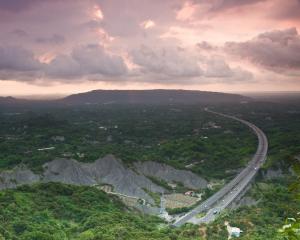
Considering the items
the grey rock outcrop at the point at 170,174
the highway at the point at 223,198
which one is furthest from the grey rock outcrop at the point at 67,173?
the highway at the point at 223,198

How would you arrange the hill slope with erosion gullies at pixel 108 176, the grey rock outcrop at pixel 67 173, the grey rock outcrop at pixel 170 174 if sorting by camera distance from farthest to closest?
1. the grey rock outcrop at pixel 170 174
2. the grey rock outcrop at pixel 67 173
3. the hill slope with erosion gullies at pixel 108 176

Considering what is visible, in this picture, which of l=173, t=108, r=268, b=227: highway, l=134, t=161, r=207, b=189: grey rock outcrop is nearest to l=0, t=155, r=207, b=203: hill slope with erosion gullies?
l=134, t=161, r=207, b=189: grey rock outcrop

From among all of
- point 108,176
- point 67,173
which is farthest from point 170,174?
point 67,173

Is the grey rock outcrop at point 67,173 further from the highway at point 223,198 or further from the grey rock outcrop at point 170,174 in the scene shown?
the highway at point 223,198

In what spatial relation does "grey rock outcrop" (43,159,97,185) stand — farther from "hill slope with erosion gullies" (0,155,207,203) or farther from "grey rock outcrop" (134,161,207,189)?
"grey rock outcrop" (134,161,207,189)

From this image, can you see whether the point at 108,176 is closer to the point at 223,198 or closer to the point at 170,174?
the point at 170,174

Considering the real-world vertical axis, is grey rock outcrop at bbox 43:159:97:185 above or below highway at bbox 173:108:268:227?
above

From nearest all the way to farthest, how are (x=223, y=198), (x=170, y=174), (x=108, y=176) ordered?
(x=223, y=198) → (x=108, y=176) → (x=170, y=174)
